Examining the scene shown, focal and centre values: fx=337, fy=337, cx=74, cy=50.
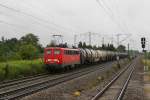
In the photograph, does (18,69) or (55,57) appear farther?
(55,57)

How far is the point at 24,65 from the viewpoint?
116ft

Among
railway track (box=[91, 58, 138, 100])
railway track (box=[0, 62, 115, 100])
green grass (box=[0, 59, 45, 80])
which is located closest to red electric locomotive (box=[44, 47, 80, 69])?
green grass (box=[0, 59, 45, 80])

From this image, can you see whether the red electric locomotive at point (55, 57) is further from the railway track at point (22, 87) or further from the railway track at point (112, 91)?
the railway track at point (112, 91)

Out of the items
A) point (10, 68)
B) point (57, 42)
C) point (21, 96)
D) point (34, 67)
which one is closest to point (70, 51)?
point (57, 42)

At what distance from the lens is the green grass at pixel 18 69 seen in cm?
2994

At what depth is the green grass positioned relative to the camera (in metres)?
29.9

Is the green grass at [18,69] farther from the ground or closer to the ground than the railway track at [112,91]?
farther from the ground

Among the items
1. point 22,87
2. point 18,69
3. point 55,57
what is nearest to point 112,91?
point 22,87

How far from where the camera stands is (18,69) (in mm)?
33094

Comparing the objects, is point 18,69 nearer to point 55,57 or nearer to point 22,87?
point 55,57

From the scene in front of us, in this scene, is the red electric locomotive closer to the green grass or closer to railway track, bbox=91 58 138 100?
the green grass

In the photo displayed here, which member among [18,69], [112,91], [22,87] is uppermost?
[18,69]

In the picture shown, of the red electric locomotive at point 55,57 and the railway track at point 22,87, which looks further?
the red electric locomotive at point 55,57

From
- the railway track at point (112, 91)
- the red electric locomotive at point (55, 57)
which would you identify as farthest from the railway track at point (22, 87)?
the red electric locomotive at point (55, 57)
